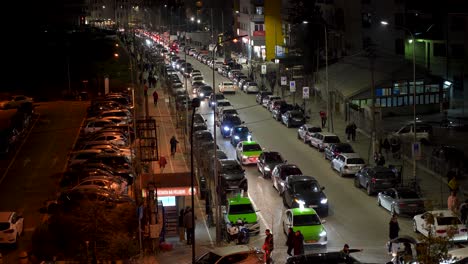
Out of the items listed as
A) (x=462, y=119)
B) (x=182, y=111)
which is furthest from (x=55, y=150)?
(x=462, y=119)

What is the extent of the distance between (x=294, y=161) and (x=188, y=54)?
8455 cm

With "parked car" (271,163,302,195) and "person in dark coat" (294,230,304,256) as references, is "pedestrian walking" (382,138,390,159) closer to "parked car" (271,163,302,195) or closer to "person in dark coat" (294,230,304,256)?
"parked car" (271,163,302,195)

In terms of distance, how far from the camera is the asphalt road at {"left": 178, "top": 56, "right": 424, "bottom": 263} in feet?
94.0

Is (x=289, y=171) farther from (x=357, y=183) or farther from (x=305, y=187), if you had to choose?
(x=305, y=187)

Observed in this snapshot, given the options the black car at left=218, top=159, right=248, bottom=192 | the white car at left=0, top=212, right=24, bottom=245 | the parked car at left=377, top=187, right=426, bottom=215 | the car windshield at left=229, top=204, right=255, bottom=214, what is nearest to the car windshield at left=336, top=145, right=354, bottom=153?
the black car at left=218, top=159, right=248, bottom=192

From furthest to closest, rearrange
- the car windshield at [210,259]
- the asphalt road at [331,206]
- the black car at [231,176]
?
the black car at [231,176]
the asphalt road at [331,206]
the car windshield at [210,259]

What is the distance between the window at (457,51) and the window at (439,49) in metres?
1.04

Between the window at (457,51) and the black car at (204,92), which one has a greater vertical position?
the window at (457,51)

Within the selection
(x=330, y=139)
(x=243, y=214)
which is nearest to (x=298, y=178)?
(x=243, y=214)

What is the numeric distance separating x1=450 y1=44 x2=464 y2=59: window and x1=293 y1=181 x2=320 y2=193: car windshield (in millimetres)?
34105

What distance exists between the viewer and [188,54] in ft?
414

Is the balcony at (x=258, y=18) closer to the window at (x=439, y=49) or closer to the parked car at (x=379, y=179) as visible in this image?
the window at (x=439, y=49)

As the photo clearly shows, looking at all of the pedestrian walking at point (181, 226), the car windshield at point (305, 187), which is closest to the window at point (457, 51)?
the car windshield at point (305, 187)

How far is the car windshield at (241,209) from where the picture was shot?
3086cm
